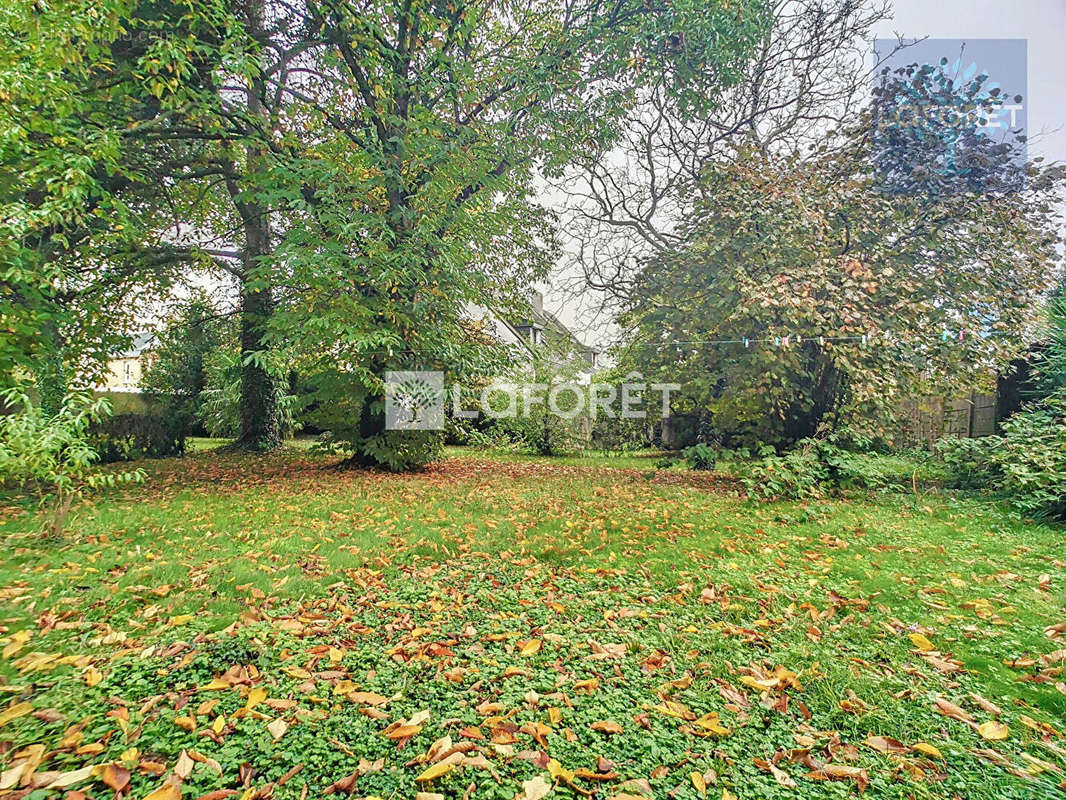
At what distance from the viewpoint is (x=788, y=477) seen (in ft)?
18.1

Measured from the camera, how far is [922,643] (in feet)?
7.51

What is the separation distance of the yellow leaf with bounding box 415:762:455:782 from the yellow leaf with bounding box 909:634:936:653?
217 centimetres

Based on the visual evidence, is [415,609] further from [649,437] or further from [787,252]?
[649,437]

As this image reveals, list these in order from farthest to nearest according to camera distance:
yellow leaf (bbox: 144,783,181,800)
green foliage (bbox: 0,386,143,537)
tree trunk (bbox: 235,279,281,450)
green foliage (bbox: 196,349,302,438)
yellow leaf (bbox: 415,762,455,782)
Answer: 1. green foliage (bbox: 196,349,302,438)
2. tree trunk (bbox: 235,279,281,450)
3. green foliage (bbox: 0,386,143,537)
4. yellow leaf (bbox: 415,762,455,782)
5. yellow leaf (bbox: 144,783,181,800)

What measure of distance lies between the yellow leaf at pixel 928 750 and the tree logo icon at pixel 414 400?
5985 mm

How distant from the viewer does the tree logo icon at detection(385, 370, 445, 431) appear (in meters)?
6.71

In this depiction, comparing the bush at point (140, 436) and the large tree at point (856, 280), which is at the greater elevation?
the large tree at point (856, 280)

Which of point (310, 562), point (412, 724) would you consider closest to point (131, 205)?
point (310, 562)

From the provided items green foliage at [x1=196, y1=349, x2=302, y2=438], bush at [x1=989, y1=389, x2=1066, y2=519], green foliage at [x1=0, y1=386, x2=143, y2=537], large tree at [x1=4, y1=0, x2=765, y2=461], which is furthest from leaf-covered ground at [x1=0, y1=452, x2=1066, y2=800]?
green foliage at [x1=196, y1=349, x2=302, y2=438]

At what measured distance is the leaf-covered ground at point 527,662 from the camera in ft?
4.92

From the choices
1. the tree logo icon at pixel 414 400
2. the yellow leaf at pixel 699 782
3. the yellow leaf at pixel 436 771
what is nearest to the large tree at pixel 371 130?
the tree logo icon at pixel 414 400

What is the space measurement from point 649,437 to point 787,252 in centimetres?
755

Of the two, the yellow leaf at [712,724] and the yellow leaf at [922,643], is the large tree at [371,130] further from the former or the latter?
the yellow leaf at [922,643]

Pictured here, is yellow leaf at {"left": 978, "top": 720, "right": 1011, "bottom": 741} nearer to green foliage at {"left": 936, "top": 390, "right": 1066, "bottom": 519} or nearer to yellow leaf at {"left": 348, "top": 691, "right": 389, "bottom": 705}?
yellow leaf at {"left": 348, "top": 691, "right": 389, "bottom": 705}
